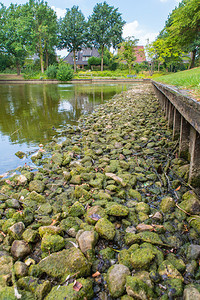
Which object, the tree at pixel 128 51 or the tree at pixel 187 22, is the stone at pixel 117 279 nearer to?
the tree at pixel 187 22

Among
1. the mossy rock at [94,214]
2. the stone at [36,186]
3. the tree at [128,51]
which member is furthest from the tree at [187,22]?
the tree at [128,51]

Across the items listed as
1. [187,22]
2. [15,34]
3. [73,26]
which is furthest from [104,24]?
[187,22]

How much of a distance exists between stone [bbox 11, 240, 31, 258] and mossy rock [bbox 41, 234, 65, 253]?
15 cm

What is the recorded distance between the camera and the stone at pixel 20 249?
5.88ft

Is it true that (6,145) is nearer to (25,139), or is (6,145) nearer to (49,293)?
(25,139)

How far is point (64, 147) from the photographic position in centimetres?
477

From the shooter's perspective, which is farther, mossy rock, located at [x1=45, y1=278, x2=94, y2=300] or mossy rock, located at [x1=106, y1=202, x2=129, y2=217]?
mossy rock, located at [x1=106, y1=202, x2=129, y2=217]

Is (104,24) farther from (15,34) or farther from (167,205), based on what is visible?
(167,205)

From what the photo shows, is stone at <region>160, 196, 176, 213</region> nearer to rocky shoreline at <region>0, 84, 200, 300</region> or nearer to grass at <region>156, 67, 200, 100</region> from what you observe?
rocky shoreline at <region>0, 84, 200, 300</region>

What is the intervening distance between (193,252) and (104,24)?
53261 millimetres

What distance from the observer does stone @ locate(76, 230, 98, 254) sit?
178cm

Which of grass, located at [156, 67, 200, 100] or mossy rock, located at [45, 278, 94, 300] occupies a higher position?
grass, located at [156, 67, 200, 100]

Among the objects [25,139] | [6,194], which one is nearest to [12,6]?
[25,139]

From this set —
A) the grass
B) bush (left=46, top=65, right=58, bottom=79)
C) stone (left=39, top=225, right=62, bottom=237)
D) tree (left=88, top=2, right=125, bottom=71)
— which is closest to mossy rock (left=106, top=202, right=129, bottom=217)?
stone (left=39, top=225, right=62, bottom=237)
